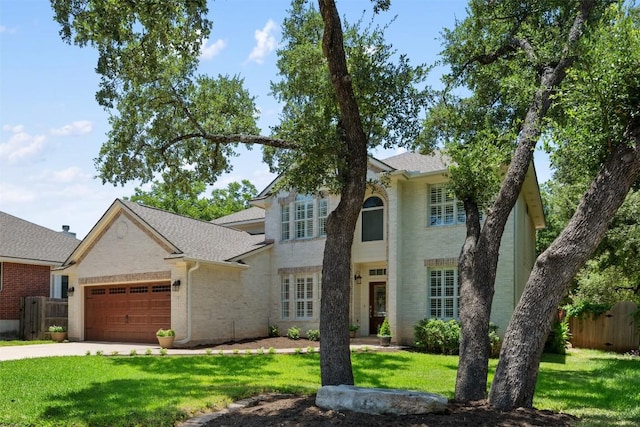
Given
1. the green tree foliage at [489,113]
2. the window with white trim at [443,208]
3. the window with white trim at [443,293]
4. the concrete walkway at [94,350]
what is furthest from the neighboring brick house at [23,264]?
the green tree foliage at [489,113]

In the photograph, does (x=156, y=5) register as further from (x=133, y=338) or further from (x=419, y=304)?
(x=133, y=338)

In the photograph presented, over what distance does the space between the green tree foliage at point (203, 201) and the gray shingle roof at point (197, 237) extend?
67.9 feet

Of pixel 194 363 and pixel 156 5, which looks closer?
pixel 156 5

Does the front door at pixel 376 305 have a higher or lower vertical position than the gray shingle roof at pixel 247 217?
lower

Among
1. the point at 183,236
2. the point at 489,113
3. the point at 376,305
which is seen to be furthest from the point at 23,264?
the point at 489,113

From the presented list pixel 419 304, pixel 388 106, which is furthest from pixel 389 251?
pixel 388 106

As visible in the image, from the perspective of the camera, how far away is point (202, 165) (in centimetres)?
1261

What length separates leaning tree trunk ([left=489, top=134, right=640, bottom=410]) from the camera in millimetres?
6883

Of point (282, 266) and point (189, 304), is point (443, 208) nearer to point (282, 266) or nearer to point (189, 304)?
point (282, 266)

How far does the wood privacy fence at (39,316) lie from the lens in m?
23.0

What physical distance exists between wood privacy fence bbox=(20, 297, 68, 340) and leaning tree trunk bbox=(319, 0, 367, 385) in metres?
18.5

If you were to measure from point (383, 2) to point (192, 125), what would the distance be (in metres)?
4.69

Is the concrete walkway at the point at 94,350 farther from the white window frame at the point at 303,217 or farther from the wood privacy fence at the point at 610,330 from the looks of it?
the wood privacy fence at the point at 610,330

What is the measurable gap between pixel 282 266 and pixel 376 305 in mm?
3951
